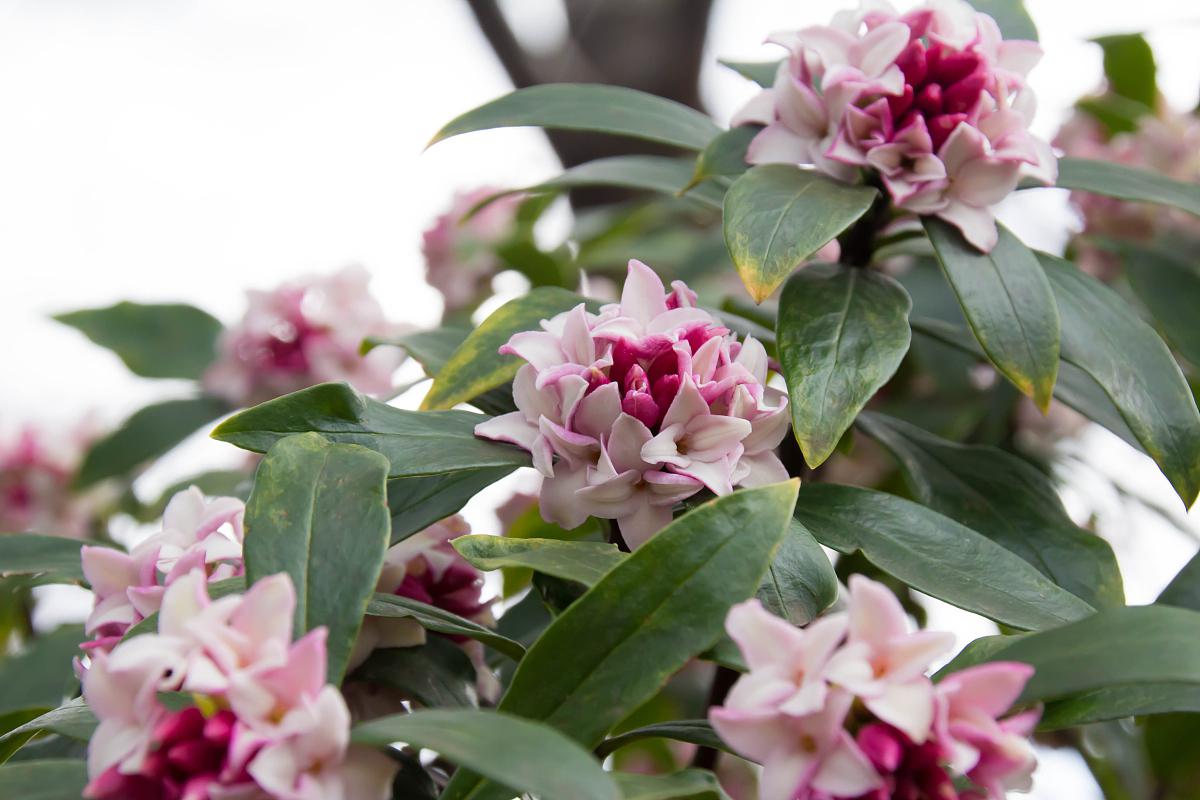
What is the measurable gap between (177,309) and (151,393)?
121 mm

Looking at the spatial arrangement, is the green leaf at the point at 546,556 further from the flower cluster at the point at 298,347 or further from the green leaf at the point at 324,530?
the flower cluster at the point at 298,347

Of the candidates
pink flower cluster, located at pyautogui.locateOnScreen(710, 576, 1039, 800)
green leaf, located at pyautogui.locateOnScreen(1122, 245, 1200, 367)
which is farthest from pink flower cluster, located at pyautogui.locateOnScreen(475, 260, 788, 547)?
green leaf, located at pyautogui.locateOnScreen(1122, 245, 1200, 367)

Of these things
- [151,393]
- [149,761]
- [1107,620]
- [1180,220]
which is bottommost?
[1180,220]

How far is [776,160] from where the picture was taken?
2.22 feet

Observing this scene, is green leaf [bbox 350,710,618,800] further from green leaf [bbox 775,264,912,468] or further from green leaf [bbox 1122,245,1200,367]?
green leaf [bbox 1122,245,1200,367]

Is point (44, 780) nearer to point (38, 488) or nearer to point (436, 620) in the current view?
point (436, 620)

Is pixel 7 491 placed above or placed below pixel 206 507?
below

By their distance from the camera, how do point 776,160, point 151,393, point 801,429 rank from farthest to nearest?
point 151,393 < point 776,160 < point 801,429

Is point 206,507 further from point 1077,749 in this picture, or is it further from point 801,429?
point 1077,749

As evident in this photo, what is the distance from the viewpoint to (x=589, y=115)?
76cm

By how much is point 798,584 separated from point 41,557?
Answer: 469 mm

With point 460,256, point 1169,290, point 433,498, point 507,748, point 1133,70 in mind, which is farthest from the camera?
point 460,256

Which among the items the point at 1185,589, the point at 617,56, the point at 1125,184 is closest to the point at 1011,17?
the point at 1125,184

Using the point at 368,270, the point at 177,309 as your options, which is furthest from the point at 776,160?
the point at 177,309
